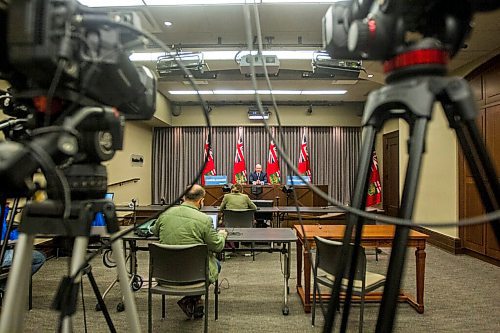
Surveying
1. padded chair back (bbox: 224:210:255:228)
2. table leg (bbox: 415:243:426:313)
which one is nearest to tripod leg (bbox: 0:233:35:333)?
table leg (bbox: 415:243:426:313)

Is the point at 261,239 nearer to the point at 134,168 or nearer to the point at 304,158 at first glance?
the point at 134,168

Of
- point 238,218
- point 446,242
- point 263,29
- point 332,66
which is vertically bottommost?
point 446,242

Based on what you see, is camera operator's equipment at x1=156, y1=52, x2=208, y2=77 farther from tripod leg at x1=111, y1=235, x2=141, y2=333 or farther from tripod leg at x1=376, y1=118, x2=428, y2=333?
tripod leg at x1=376, y1=118, x2=428, y2=333

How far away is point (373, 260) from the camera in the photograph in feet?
16.5

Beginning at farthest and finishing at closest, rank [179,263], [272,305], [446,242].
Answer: [446,242]
[272,305]
[179,263]

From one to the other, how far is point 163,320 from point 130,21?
279cm

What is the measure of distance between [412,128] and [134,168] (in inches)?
345

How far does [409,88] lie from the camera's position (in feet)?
2.01

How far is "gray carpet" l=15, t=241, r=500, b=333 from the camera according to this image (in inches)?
113

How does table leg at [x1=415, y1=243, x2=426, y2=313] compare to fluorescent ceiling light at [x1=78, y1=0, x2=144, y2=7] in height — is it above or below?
below

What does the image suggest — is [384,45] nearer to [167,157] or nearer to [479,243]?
[479,243]

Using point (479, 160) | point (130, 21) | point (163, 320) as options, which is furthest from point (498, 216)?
point (163, 320)

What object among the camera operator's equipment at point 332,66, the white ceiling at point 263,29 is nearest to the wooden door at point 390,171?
the white ceiling at point 263,29

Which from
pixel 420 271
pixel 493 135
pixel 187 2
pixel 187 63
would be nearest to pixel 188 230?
pixel 420 271
